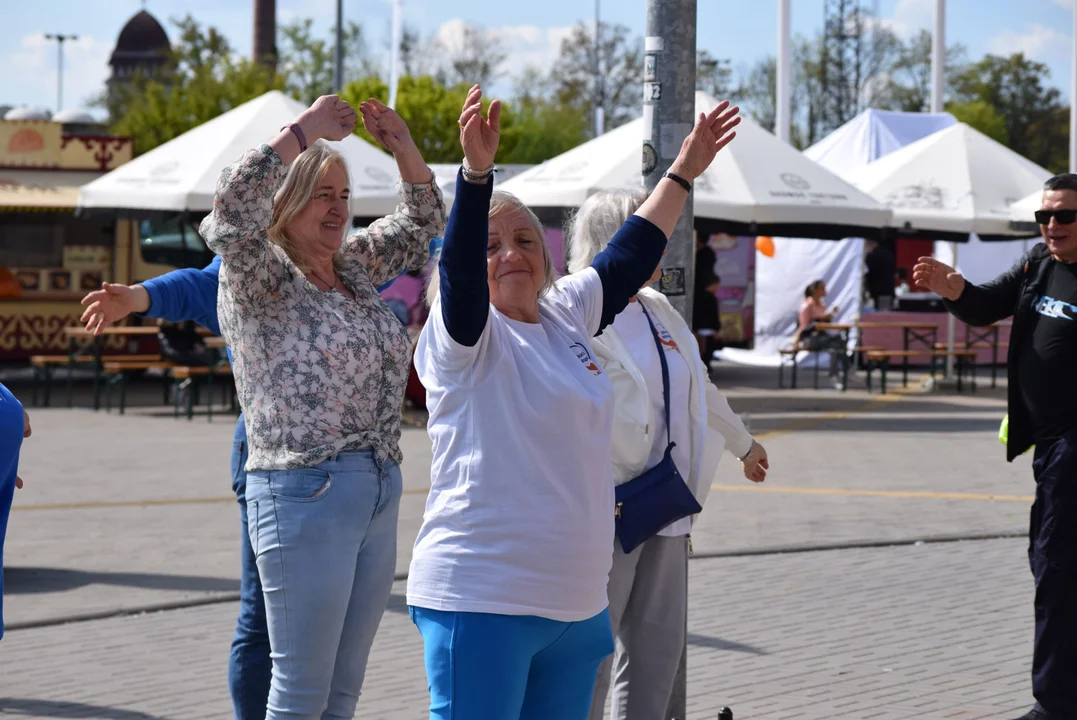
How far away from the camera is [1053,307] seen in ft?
17.0

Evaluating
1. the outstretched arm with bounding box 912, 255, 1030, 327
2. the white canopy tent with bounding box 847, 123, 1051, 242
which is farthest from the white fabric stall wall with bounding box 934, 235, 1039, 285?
the outstretched arm with bounding box 912, 255, 1030, 327

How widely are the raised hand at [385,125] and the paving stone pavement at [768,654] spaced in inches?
87.7

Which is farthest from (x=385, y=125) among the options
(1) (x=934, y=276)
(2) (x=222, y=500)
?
(2) (x=222, y=500)

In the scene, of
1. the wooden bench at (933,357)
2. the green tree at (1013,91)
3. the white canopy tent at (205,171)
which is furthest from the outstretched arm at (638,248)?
the green tree at (1013,91)

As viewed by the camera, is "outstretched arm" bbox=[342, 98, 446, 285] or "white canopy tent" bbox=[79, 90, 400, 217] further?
"white canopy tent" bbox=[79, 90, 400, 217]

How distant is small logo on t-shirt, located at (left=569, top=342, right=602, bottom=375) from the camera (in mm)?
3238

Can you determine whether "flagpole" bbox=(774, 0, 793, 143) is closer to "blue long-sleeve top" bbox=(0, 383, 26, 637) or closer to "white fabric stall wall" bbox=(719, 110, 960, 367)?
"white fabric stall wall" bbox=(719, 110, 960, 367)

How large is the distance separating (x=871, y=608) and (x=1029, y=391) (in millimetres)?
2181

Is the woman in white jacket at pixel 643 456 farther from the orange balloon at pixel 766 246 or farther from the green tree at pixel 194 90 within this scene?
the green tree at pixel 194 90

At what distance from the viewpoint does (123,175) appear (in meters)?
17.0

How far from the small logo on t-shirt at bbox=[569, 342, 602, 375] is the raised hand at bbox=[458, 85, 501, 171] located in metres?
0.48

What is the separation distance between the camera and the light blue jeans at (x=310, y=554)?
12.0 feet

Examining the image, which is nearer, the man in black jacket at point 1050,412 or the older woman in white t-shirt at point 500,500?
the older woman in white t-shirt at point 500,500

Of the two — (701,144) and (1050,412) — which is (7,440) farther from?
(1050,412)
